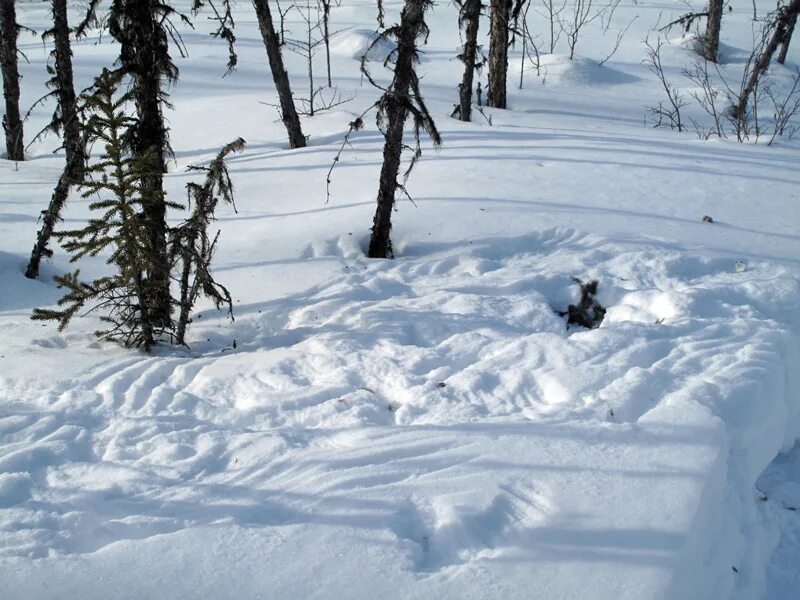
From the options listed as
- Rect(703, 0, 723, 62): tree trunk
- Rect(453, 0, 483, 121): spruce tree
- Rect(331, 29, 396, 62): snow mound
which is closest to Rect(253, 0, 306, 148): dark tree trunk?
Rect(453, 0, 483, 121): spruce tree

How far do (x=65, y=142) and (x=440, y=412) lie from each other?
17.4 ft

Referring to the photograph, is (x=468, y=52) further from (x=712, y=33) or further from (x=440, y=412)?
(x=712, y=33)

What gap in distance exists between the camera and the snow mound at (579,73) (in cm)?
2050

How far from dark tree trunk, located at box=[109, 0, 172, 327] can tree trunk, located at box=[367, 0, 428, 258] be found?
2135 mm

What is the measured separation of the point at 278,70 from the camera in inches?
447

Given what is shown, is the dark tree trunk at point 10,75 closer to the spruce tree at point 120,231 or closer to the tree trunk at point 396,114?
the spruce tree at point 120,231

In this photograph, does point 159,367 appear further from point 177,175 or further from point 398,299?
point 177,175

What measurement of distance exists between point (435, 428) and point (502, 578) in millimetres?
1290

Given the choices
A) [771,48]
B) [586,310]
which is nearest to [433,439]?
[586,310]

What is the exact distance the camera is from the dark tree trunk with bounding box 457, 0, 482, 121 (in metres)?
12.8

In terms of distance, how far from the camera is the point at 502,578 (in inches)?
123

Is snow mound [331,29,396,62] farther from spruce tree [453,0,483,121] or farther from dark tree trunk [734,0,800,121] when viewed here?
dark tree trunk [734,0,800,121]

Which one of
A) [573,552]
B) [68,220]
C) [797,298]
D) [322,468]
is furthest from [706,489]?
[68,220]

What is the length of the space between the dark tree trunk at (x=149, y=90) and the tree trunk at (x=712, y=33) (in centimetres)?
2295
